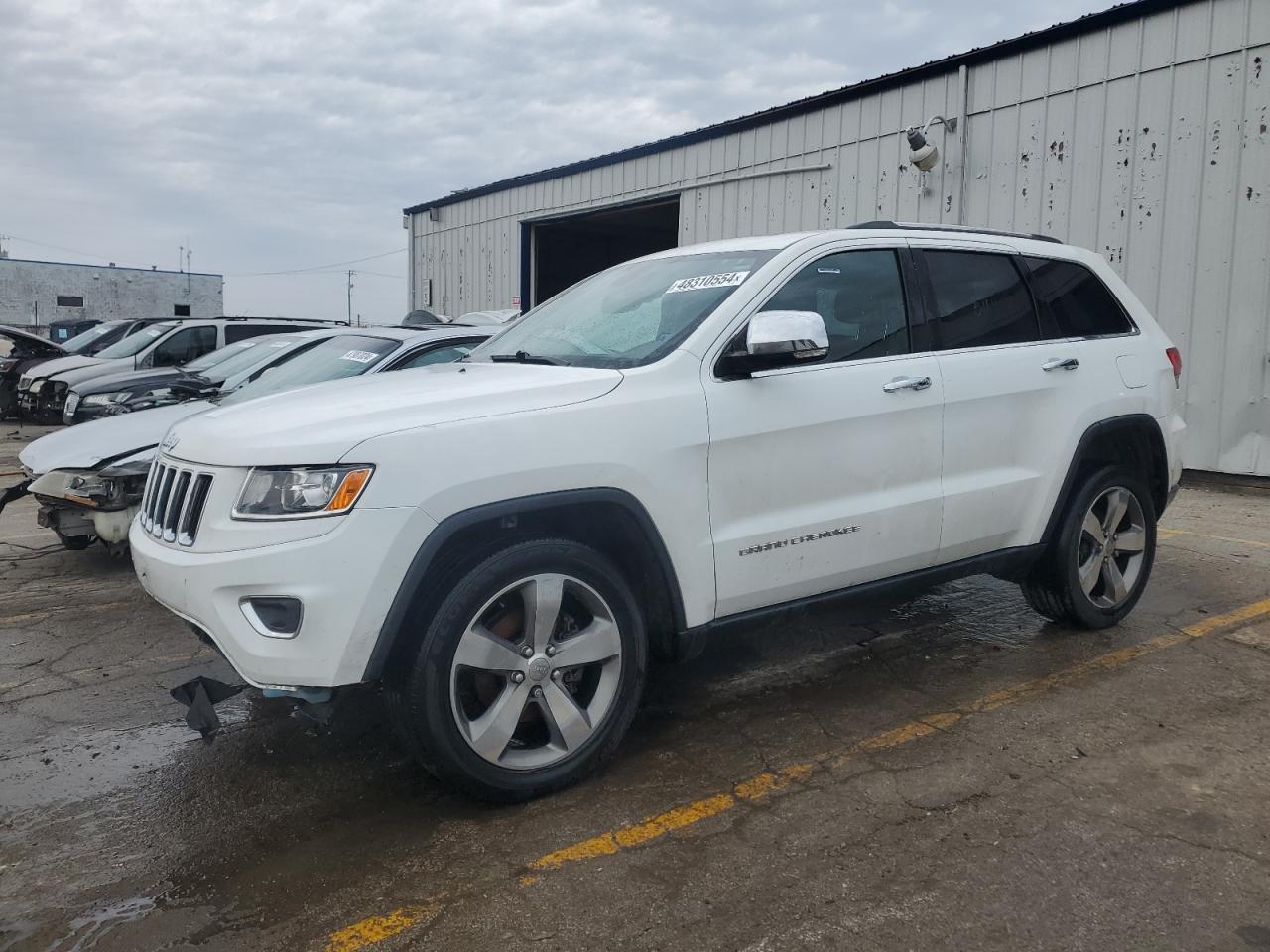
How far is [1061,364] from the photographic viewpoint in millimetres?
4355

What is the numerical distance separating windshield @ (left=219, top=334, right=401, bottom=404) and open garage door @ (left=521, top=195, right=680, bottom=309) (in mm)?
10384

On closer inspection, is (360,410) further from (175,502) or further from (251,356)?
(251,356)

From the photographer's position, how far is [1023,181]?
11000 millimetres

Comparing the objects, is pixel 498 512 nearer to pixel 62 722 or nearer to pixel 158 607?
pixel 62 722

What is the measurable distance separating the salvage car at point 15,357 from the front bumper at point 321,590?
14596mm

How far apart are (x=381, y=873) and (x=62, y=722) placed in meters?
1.91

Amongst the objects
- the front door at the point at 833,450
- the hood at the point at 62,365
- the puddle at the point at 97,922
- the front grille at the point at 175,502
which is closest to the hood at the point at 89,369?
the hood at the point at 62,365

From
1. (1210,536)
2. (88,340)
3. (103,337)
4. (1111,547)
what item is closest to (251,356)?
(1111,547)

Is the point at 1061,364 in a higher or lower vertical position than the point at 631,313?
lower

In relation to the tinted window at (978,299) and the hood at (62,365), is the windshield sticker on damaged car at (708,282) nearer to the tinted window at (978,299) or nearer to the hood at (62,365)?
the tinted window at (978,299)

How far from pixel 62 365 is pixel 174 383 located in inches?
343

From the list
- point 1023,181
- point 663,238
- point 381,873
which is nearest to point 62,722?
point 381,873

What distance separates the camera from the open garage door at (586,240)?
61.2 feet

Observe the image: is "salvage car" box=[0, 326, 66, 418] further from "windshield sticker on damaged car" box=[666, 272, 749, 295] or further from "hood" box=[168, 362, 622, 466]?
"windshield sticker on damaged car" box=[666, 272, 749, 295]
